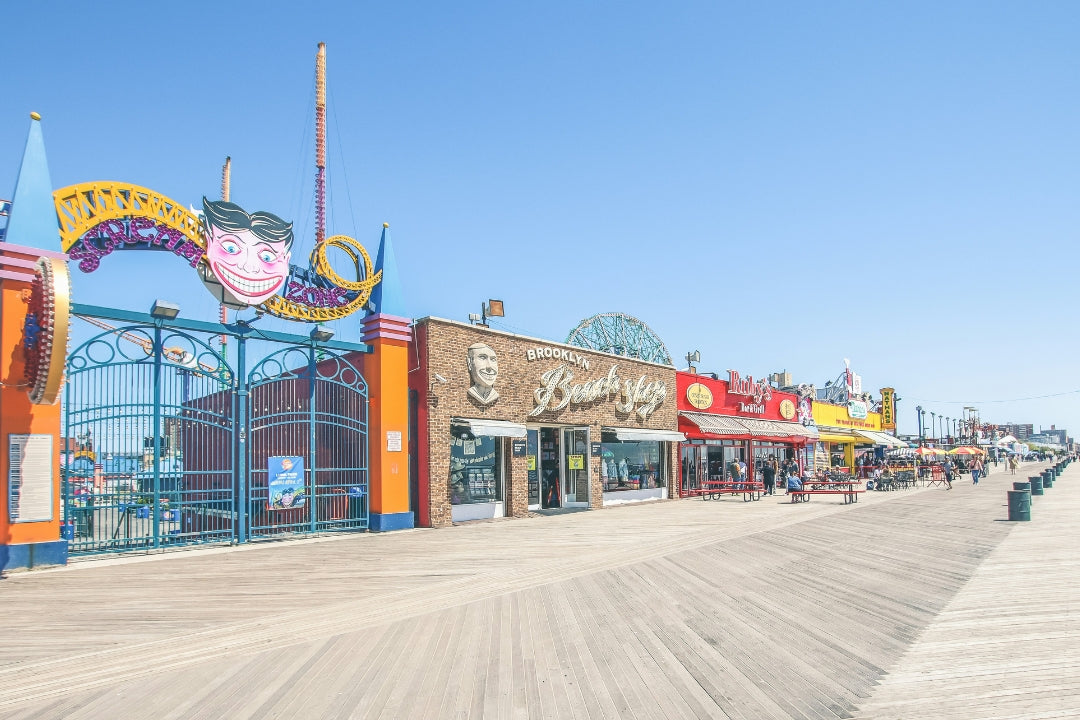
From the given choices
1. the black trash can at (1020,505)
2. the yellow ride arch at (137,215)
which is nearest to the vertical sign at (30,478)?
the yellow ride arch at (137,215)

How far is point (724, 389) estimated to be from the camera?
31.4 m

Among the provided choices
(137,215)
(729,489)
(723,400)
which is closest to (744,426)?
(723,400)

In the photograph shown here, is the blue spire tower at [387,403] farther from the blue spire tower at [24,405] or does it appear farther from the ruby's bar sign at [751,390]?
the ruby's bar sign at [751,390]

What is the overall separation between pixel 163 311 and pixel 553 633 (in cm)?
958

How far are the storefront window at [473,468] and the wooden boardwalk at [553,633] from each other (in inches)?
188

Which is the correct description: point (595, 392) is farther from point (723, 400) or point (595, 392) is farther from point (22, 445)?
point (22, 445)

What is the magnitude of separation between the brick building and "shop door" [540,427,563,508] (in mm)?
32

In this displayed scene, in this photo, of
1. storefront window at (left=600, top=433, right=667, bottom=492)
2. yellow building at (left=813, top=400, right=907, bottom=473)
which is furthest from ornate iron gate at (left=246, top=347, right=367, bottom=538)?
yellow building at (left=813, top=400, right=907, bottom=473)

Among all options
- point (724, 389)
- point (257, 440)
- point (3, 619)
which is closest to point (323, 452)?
point (257, 440)

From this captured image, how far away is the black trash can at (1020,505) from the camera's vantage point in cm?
→ 1711

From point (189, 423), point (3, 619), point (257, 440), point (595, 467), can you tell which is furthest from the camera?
point (595, 467)

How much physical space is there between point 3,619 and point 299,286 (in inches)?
355

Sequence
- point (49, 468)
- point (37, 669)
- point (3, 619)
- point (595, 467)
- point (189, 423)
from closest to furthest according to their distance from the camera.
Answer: point (37, 669)
point (3, 619)
point (49, 468)
point (189, 423)
point (595, 467)

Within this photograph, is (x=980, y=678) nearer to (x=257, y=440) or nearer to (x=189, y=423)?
(x=189, y=423)
